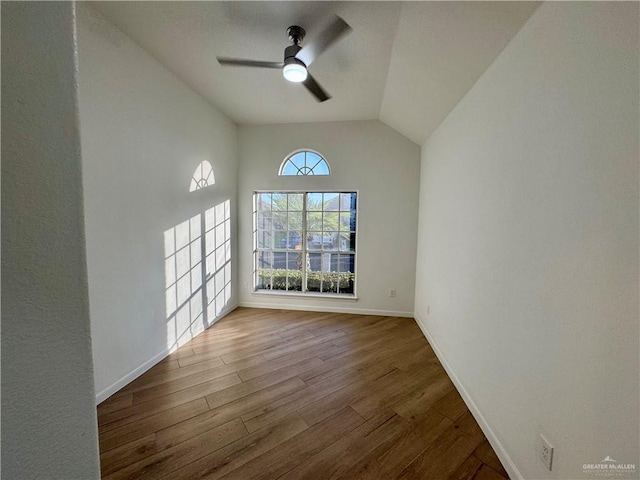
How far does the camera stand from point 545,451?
3.64 ft

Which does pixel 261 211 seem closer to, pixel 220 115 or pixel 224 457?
pixel 220 115

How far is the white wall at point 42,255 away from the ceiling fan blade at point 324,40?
1.43 m

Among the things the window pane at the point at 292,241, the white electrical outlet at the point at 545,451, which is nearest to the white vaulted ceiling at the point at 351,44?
the window pane at the point at 292,241

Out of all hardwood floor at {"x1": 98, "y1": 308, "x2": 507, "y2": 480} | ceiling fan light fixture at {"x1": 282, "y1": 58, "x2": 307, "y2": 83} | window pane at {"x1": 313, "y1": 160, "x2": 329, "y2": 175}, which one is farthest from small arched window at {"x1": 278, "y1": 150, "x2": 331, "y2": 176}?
hardwood floor at {"x1": 98, "y1": 308, "x2": 507, "y2": 480}

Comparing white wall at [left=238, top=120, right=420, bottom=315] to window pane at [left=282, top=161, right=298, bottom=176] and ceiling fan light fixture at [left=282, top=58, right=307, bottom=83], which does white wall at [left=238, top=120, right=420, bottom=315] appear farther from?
ceiling fan light fixture at [left=282, top=58, right=307, bottom=83]

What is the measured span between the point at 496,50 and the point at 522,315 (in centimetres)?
158

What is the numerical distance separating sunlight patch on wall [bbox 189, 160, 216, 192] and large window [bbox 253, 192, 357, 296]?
85 centimetres

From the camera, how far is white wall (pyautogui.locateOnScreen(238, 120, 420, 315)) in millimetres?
3514

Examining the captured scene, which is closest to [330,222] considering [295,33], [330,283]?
[330,283]

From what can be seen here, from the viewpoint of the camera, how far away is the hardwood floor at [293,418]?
1.37 metres

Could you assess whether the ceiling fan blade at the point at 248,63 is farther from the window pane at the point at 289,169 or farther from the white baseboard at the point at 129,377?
the white baseboard at the point at 129,377

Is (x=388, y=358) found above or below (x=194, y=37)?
below

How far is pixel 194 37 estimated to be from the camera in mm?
1955

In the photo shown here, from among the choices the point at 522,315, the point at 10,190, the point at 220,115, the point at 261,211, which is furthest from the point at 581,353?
the point at 220,115
